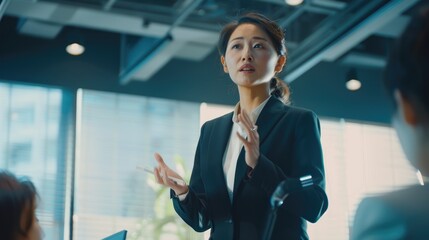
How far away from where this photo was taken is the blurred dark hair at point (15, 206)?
1.52 metres

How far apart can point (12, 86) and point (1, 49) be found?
1.23ft

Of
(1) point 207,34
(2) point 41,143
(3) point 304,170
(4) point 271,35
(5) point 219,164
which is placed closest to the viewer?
(3) point 304,170

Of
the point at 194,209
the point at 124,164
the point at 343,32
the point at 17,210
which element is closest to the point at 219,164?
the point at 194,209

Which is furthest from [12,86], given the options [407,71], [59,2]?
[407,71]

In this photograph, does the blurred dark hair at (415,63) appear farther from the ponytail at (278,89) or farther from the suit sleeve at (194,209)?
the ponytail at (278,89)

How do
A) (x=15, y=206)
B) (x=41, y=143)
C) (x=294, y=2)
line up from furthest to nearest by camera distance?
1. (x=41, y=143)
2. (x=294, y=2)
3. (x=15, y=206)

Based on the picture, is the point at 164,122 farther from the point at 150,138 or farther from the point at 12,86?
the point at 12,86

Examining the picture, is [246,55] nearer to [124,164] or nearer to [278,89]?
[278,89]

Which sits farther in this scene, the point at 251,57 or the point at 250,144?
the point at 251,57

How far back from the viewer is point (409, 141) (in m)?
0.71

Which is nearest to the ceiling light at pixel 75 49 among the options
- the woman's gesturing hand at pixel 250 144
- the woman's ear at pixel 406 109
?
the woman's gesturing hand at pixel 250 144

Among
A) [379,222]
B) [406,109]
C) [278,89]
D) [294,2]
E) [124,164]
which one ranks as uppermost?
[294,2]

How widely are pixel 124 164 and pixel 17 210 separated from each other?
5451 millimetres

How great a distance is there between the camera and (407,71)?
708 millimetres
